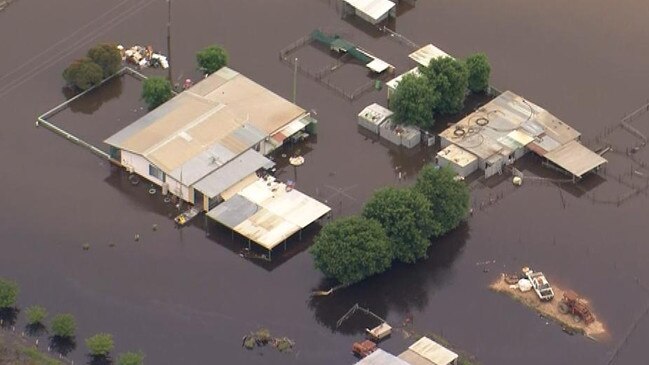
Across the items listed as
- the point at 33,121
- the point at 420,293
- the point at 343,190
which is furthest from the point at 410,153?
the point at 33,121

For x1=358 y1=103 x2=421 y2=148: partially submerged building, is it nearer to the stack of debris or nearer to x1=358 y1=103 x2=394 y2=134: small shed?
x1=358 y1=103 x2=394 y2=134: small shed

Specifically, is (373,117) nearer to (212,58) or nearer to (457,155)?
(457,155)

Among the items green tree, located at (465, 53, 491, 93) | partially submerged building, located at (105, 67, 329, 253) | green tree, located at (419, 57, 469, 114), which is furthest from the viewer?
green tree, located at (465, 53, 491, 93)

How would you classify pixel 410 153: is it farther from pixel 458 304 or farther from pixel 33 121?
pixel 33 121

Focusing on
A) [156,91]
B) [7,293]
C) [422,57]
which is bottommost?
[7,293]

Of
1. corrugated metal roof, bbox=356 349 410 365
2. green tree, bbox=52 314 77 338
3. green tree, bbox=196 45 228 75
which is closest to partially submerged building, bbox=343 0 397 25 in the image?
green tree, bbox=196 45 228 75

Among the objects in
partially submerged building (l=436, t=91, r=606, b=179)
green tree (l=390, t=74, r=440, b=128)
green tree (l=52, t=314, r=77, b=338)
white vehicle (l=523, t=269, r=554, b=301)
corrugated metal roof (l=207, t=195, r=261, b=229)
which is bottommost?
green tree (l=52, t=314, r=77, b=338)

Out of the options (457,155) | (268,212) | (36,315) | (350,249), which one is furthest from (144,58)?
(36,315)
